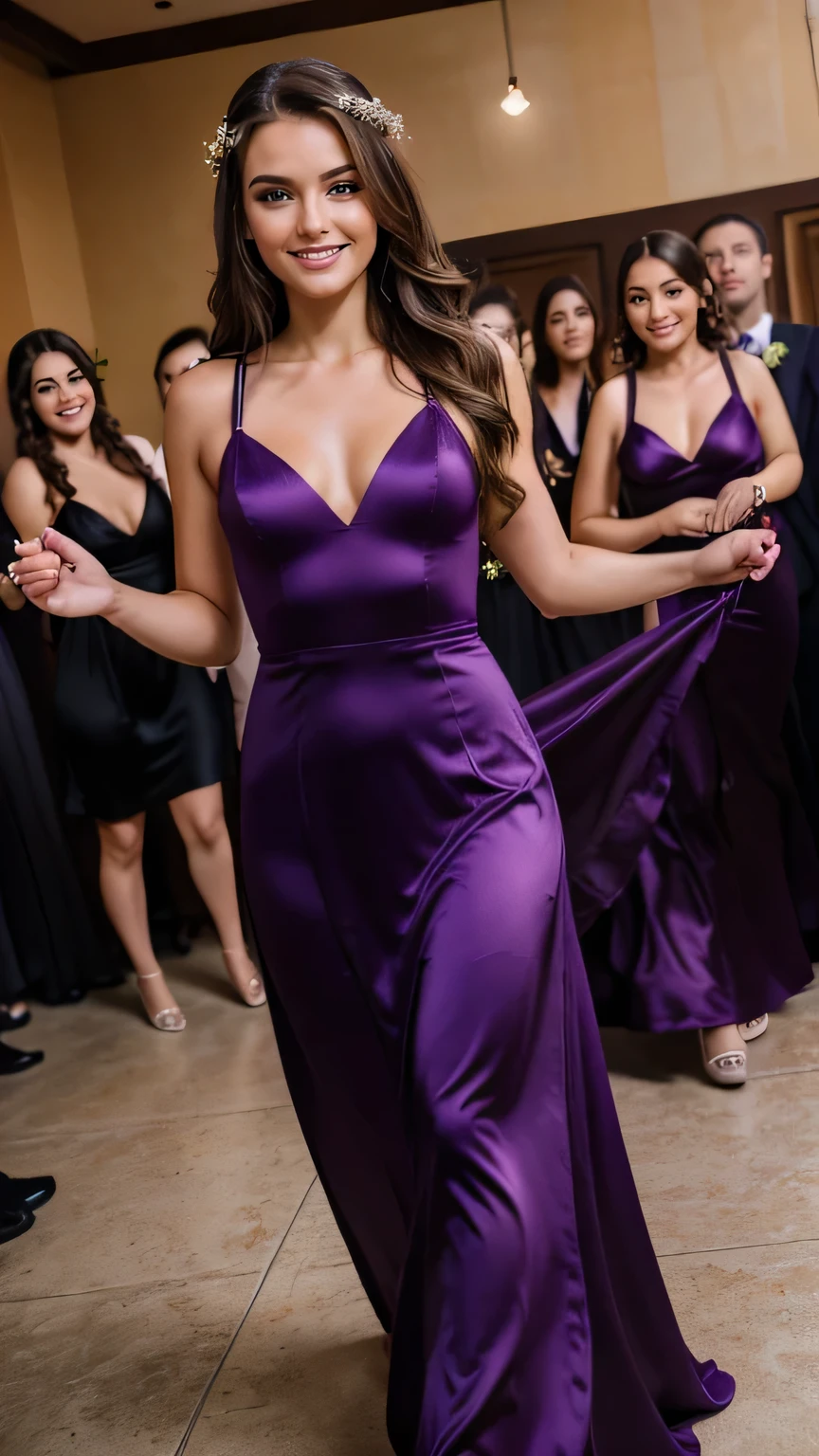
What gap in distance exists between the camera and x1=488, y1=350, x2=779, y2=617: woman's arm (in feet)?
6.83

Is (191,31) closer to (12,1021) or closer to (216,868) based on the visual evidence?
(216,868)

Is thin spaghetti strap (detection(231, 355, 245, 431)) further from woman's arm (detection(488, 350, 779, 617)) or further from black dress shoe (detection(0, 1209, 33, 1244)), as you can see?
black dress shoe (detection(0, 1209, 33, 1244))

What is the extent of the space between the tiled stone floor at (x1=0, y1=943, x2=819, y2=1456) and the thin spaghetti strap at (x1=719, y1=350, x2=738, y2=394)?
1.66 m

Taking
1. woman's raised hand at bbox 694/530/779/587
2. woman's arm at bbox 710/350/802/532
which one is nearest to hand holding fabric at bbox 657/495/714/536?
woman's arm at bbox 710/350/802/532

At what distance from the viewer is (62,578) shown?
1.97 meters

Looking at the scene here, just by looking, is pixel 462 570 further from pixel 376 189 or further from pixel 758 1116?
pixel 758 1116

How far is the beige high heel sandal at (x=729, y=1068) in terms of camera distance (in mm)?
3344

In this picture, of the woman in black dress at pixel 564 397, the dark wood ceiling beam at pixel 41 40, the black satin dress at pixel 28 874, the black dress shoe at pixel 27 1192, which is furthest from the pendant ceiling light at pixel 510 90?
the black dress shoe at pixel 27 1192

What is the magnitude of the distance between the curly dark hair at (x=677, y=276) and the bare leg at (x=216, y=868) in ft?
6.18

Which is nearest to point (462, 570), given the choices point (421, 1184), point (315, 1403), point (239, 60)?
point (421, 1184)

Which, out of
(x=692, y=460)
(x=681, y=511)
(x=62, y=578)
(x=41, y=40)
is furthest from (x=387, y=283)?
(x=41, y=40)

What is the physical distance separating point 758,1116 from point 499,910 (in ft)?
5.50

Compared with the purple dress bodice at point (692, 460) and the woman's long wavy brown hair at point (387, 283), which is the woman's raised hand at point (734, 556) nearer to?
the woman's long wavy brown hair at point (387, 283)

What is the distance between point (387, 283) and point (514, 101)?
2.95 meters
